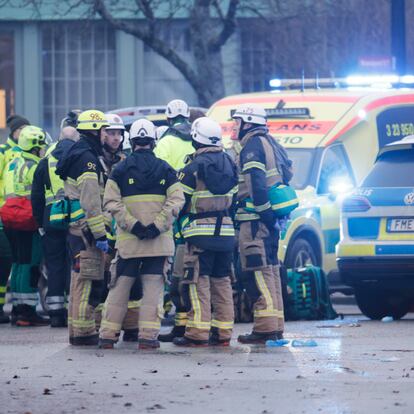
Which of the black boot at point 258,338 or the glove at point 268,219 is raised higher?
the glove at point 268,219

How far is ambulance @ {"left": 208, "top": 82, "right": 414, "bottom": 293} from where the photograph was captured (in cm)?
1706

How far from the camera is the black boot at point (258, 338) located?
13086 millimetres

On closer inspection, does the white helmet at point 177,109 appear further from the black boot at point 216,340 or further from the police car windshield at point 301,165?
the police car windshield at point 301,165

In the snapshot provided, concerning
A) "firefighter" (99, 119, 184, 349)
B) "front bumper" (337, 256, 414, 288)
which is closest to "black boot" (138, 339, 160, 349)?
"firefighter" (99, 119, 184, 349)

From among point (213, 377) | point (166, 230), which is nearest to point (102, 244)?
point (166, 230)

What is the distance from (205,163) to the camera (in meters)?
12.8

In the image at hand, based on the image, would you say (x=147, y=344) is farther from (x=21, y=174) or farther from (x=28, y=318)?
(x=21, y=174)

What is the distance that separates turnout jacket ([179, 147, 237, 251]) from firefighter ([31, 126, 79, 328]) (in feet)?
6.37

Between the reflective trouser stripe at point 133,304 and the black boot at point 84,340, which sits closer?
the black boot at point 84,340

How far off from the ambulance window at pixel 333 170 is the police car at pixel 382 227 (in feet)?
6.43

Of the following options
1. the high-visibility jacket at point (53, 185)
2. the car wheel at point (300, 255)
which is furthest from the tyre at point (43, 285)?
the car wheel at point (300, 255)

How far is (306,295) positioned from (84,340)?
11.0 ft

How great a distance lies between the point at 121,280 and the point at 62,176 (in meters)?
1.13

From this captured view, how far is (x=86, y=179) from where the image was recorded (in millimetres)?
12828
